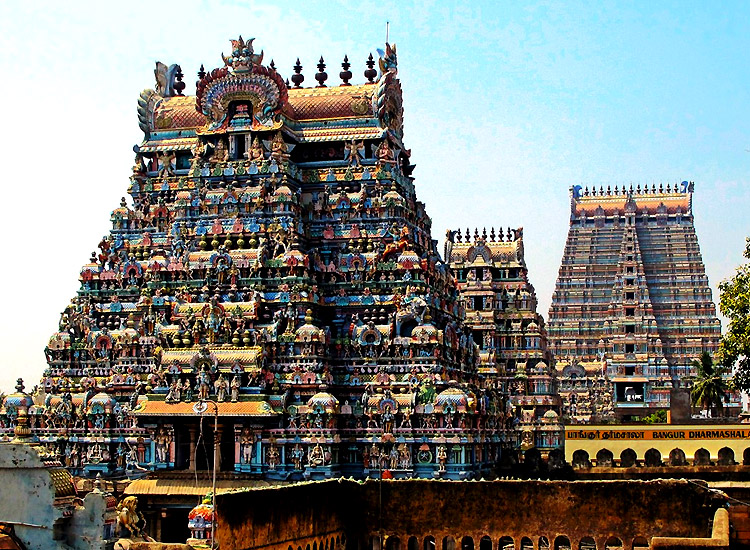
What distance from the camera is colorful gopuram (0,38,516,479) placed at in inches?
1869

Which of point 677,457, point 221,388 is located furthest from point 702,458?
point 221,388

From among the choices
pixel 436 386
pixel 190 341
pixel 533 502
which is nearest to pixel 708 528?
pixel 533 502

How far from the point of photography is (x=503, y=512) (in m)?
37.8

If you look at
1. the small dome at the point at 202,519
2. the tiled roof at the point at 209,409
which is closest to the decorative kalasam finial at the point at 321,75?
the tiled roof at the point at 209,409

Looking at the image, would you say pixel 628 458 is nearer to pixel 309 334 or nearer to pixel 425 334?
pixel 425 334

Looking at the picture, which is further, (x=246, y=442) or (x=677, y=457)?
(x=677, y=457)

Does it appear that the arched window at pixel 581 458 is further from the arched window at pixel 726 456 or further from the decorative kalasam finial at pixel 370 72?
the decorative kalasam finial at pixel 370 72

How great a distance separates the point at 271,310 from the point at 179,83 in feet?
59.0

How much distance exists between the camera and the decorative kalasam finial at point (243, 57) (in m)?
53.3

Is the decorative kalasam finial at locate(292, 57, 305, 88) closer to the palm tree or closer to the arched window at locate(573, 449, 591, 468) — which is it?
the arched window at locate(573, 449, 591, 468)

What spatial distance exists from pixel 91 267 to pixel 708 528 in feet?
108

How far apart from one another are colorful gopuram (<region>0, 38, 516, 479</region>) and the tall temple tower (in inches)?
1342

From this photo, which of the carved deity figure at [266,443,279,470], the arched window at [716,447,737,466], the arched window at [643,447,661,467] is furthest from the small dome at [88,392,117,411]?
the arched window at [716,447,737,466]

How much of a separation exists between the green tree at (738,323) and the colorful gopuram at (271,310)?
32.2 feet
